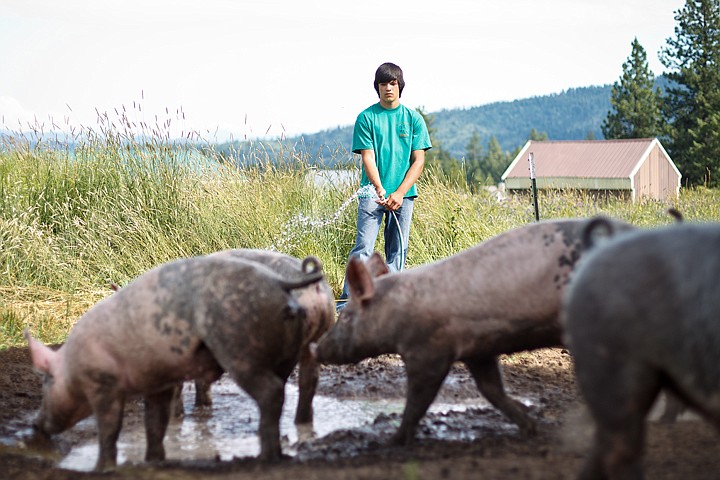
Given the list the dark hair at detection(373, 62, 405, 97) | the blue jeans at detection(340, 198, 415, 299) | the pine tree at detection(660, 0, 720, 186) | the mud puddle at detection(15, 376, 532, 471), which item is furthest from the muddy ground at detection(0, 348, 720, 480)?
the pine tree at detection(660, 0, 720, 186)

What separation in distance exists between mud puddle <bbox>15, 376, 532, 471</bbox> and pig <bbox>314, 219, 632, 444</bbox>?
47cm

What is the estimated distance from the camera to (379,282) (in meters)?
5.02

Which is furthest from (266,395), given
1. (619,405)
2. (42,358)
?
(619,405)

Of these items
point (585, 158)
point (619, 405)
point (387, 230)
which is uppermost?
point (387, 230)

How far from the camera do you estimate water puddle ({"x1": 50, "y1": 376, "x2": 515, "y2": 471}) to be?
520 centimetres

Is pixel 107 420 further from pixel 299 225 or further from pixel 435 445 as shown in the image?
pixel 299 225

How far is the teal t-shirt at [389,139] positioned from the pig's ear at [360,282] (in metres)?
3.29

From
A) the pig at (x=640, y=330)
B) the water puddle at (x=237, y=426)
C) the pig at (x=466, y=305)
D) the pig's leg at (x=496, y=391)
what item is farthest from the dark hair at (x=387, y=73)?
the pig at (x=640, y=330)

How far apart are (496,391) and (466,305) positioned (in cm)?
77

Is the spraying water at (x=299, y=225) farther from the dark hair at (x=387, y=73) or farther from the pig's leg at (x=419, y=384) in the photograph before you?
the pig's leg at (x=419, y=384)

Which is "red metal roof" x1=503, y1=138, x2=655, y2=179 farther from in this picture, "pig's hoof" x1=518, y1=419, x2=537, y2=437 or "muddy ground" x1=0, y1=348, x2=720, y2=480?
"pig's hoof" x1=518, y1=419, x2=537, y2=437

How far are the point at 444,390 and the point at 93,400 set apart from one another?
2.80m

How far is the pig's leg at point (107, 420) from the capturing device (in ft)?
15.2

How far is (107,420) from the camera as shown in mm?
4656
